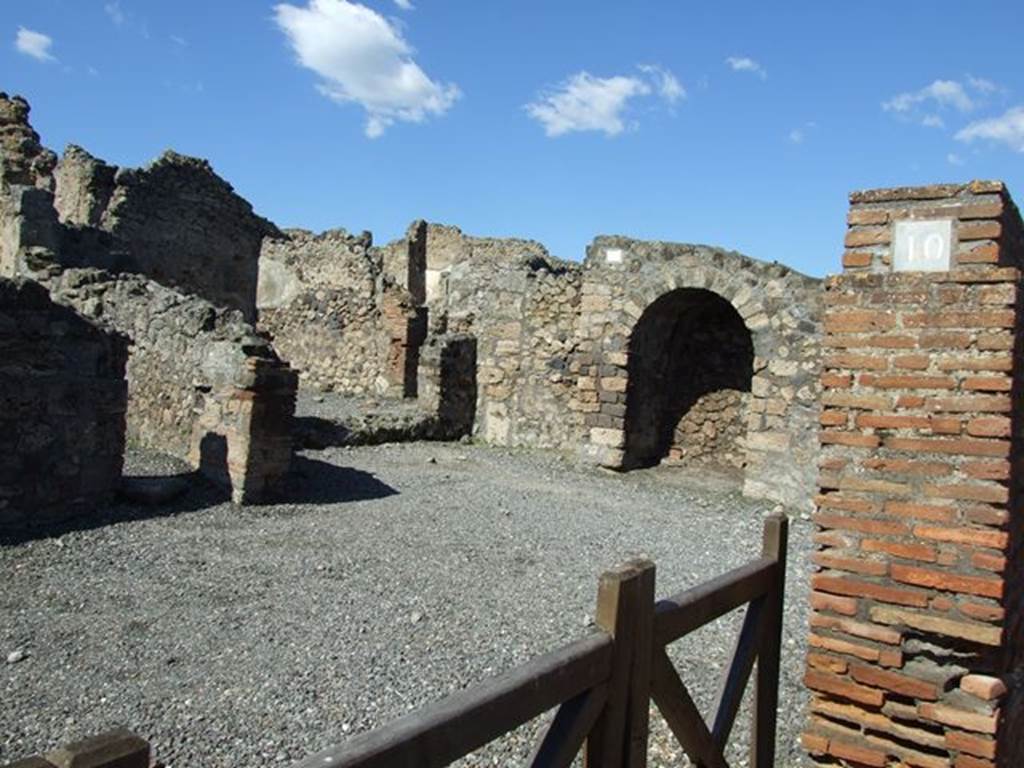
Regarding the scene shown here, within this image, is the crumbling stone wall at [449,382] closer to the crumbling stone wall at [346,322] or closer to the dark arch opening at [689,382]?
the crumbling stone wall at [346,322]

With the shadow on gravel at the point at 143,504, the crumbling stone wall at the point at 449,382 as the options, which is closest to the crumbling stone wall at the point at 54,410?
the shadow on gravel at the point at 143,504

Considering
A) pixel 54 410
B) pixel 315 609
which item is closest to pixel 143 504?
pixel 54 410

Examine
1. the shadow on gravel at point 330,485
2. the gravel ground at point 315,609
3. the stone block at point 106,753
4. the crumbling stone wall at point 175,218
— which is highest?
the crumbling stone wall at point 175,218

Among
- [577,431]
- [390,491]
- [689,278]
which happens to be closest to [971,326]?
[390,491]

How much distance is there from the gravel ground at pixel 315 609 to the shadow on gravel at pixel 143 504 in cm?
4

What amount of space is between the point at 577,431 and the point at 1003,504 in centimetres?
912

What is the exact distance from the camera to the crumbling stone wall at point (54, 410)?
6164mm

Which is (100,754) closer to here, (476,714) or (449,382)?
(476,714)

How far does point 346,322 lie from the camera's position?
1570 cm

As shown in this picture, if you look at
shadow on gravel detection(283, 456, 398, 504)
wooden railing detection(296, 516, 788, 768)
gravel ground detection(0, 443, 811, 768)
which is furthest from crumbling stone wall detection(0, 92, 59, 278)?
wooden railing detection(296, 516, 788, 768)

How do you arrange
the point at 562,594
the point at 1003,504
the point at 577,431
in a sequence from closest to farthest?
the point at 1003,504
the point at 562,594
the point at 577,431

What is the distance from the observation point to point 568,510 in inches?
332

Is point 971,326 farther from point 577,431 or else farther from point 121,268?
point 121,268

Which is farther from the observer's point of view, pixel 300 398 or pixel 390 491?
pixel 300 398
